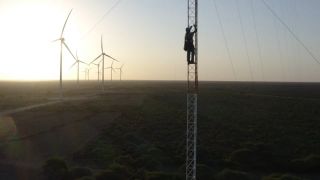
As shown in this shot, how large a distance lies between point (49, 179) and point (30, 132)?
93.9 ft

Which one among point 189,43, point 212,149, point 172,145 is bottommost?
point 212,149

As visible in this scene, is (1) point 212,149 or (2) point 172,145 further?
(2) point 172,145

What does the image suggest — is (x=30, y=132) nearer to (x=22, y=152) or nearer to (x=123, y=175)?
(x=22, y=152)

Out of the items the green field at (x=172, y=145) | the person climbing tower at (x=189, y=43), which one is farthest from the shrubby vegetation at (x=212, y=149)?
the person climbing tower at (x=189, y=43)

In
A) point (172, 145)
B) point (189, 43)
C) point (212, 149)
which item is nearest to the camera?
point (189, 43)

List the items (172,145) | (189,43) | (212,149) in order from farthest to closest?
(172,145) → (212,149) → (189,43)

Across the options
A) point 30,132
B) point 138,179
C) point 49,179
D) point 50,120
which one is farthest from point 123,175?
point 50,120

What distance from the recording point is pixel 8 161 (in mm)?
48938

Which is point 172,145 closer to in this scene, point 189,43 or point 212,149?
point 212,149

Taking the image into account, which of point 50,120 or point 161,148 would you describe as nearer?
point 161,148

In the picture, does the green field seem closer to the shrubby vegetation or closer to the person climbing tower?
the shrubby vegetation

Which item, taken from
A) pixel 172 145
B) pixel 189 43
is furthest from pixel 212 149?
pixel 189 43

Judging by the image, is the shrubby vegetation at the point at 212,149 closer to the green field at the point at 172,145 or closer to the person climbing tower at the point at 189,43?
the green field at the point at 172,145

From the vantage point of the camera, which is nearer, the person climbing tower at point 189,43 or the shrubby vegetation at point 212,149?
the person climbing tower at point 189,43
